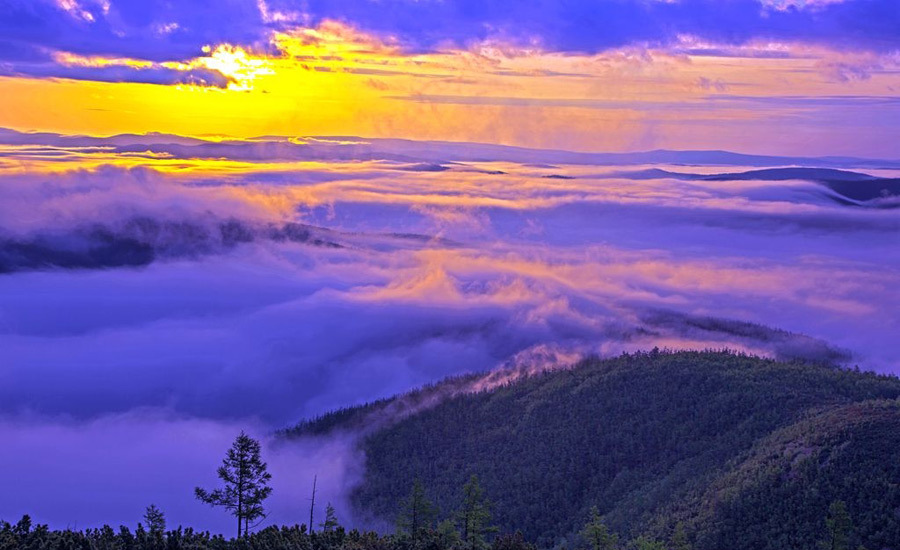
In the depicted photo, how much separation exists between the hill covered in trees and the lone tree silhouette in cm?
3292

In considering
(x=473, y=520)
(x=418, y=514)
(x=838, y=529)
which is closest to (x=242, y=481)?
(x=473, y=520)

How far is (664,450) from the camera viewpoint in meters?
134

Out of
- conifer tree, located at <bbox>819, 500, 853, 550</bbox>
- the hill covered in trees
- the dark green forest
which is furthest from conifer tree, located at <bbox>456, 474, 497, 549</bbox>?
the hill covered in trees

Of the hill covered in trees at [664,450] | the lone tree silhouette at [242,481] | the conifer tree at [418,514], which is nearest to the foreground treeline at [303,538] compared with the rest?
the conifer tree at [418,514]

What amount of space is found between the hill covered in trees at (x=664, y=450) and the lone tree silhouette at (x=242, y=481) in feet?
108

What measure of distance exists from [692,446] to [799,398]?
1389cm

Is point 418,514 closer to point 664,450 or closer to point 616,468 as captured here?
point 616,468

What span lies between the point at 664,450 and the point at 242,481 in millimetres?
81211

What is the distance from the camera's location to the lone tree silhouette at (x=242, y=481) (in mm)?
62969

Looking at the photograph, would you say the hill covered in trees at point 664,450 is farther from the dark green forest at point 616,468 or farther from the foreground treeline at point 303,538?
the foreground treeline at point 303,538

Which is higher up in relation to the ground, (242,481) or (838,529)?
(242,481)

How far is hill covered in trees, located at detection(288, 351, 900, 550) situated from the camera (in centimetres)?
8825

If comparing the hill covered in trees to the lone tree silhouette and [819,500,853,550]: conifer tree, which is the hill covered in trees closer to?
[819,500,853,550]: conifer tree

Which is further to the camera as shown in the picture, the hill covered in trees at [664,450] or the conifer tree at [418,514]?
the hill covered in trees at [664,450]
